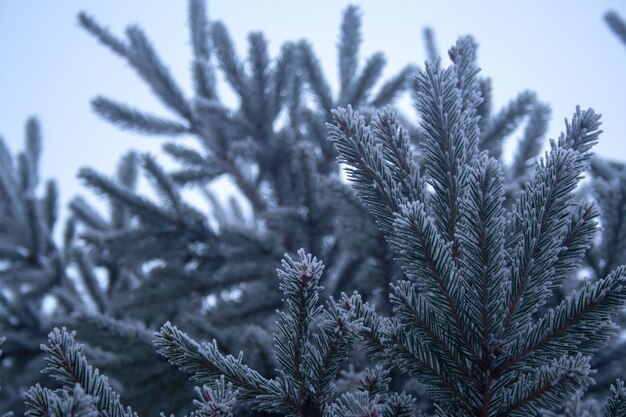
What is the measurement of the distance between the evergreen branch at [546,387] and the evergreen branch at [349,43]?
8.99 feet

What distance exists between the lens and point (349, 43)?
3717mm

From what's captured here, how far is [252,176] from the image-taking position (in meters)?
3.91

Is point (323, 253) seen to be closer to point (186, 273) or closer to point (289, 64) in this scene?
point (186, 273)

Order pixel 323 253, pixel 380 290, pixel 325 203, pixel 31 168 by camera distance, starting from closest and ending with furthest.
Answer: pixel 380 290 < pixel 325 203 < pixel 323 253 < pixel 31 168

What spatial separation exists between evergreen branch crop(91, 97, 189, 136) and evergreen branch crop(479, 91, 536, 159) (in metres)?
2.04

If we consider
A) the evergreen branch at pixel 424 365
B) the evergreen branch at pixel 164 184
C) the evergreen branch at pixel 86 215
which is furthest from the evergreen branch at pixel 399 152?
the evergreen branch at pixel 86 215

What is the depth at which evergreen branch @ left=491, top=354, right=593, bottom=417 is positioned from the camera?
1095mm

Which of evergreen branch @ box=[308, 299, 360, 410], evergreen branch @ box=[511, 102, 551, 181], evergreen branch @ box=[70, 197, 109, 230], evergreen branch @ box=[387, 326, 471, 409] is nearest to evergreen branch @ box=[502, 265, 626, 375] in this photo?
evergreen branch @ box=[387, 326, 471, 409]

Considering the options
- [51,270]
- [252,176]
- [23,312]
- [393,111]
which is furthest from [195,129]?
[393,111]

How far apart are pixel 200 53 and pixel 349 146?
2954 mm

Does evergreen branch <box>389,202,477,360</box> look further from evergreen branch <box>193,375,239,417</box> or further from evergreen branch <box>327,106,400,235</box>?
evergreen branch <box>193,375,239,417</box>

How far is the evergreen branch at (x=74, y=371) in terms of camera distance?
3.49 ft

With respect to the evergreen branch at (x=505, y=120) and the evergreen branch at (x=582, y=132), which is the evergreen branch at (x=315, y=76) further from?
the evergreen branch at (x=582, y=132)

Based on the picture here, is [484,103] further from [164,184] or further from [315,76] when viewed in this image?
[164,184]
